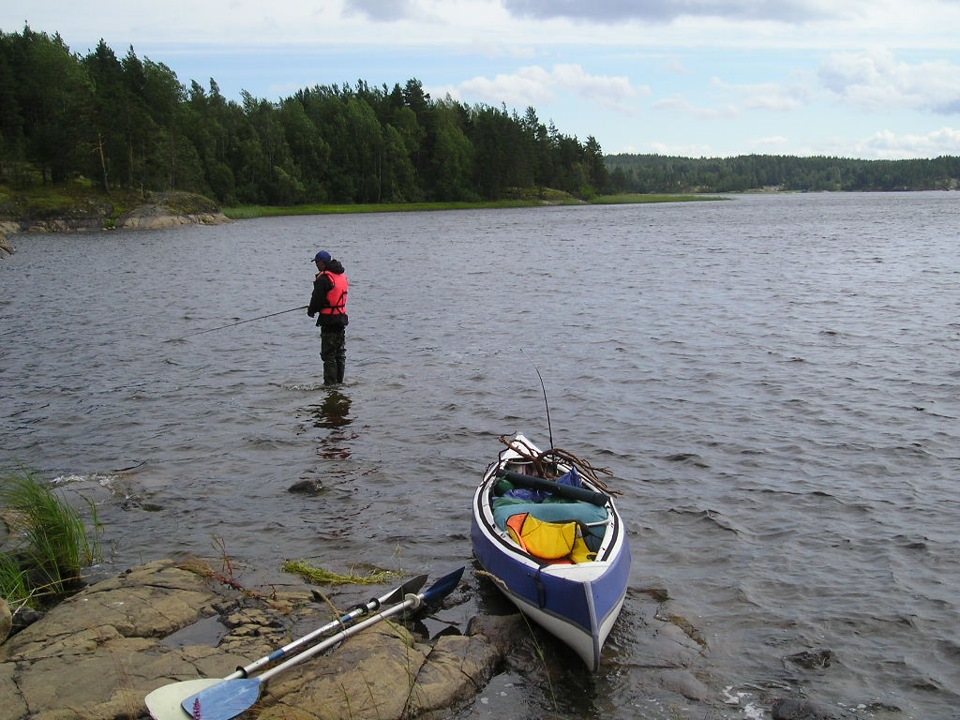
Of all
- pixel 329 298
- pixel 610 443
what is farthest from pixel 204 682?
pixel 329 298

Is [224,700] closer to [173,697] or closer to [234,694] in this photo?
[234,694]

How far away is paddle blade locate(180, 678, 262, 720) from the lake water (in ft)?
5.63

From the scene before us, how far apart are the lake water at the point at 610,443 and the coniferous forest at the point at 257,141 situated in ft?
177

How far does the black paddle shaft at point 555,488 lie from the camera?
8695 millimetres

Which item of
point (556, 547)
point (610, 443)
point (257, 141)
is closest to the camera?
point (556, 547)

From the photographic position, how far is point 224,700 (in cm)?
596

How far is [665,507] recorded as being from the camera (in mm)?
10758

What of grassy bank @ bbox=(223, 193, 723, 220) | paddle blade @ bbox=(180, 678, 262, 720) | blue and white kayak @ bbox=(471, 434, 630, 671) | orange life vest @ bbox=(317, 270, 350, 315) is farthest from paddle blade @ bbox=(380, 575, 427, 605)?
grassy bank @ bbox=(223, 193, 723, 220)

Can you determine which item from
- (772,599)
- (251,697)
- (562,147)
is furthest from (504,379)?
(562,147)

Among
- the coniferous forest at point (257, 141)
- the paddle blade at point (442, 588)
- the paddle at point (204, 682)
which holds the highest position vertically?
the coniferous forest at point (257, 141)

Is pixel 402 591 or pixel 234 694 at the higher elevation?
pixel 234 694

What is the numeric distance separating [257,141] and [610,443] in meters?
100

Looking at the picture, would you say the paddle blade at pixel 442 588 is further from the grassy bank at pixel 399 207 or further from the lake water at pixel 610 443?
the grassy bank at pixel 399 207

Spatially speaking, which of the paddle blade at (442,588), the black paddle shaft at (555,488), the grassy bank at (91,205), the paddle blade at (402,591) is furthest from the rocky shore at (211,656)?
the grassy bank at (91,205)
